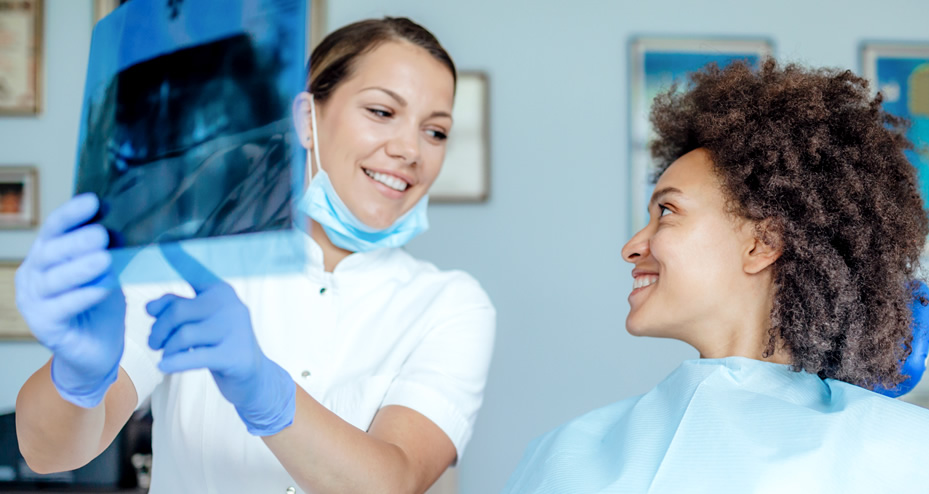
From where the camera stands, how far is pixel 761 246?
1.02m

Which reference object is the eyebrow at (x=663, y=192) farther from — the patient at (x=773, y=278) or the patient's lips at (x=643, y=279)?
the patient's lips at (x=643, y=279)

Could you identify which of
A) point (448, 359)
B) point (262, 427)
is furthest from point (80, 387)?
point (448, 359)

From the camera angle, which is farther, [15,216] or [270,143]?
[15,216]

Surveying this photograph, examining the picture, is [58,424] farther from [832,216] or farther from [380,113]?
[832,216]

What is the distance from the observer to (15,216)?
87.1 inches

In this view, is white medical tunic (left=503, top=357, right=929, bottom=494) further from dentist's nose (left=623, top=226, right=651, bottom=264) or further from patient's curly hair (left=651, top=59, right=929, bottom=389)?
dentist's nose (left=623, top=226, right=651, bottom=264)

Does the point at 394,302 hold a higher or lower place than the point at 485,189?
lower

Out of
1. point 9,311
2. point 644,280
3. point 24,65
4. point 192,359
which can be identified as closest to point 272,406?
point 192,359

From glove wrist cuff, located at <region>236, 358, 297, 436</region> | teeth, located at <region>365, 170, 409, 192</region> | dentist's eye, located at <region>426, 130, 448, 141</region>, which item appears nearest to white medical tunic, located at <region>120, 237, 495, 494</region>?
teeth, located at <region>365, 170, 409, 192</region>

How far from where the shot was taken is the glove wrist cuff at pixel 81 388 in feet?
2.21

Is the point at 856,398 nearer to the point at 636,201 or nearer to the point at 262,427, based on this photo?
the point at 262,427

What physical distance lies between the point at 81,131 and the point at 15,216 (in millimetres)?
1886

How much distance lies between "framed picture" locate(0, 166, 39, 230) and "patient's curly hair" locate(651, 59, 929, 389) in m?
2.11

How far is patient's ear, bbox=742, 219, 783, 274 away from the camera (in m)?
1.01
